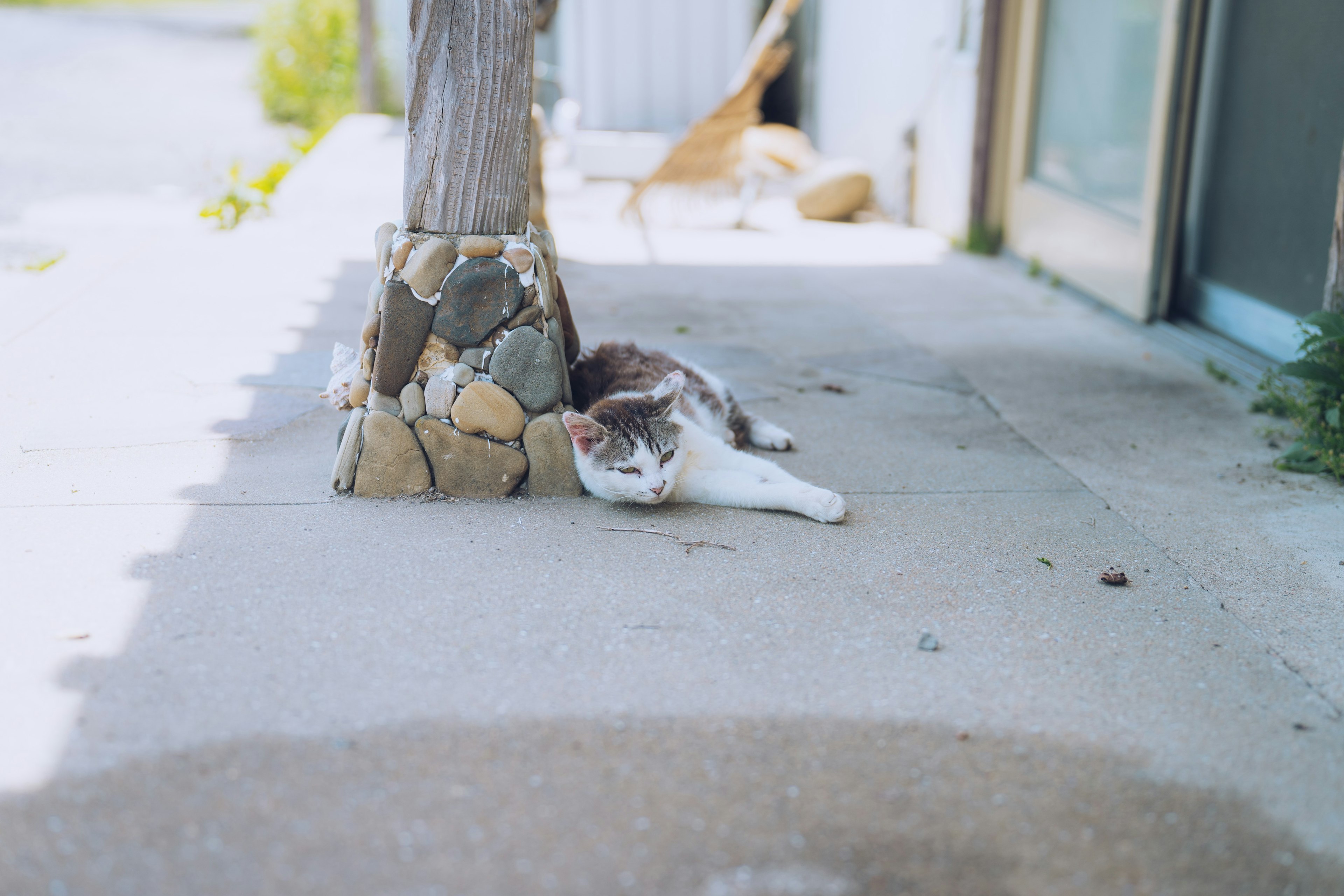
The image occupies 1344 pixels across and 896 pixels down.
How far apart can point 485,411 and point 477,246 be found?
0.51 m

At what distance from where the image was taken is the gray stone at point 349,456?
3.51 meters

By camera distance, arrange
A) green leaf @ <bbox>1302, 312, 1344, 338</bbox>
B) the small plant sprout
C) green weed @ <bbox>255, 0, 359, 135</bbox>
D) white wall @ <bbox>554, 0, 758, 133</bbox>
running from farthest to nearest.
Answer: green weed @ <bbox>255, 0, 359, 135</bbox> < white wall @ <bbox>554, 0, 758, 133</bbox> < the small plant sprout < green leaf @ <bbox>1302, 312, 1344, 338</bbox>

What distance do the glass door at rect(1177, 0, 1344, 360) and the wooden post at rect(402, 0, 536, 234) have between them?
327cm

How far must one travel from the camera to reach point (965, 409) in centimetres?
472

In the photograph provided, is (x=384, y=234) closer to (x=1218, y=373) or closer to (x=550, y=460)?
(x=550, y=460)

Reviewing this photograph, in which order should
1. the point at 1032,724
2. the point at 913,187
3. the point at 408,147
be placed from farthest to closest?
the point at 913,187 < the point at 408,147 < the point at 1032,724

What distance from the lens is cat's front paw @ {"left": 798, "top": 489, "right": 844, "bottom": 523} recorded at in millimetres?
3410

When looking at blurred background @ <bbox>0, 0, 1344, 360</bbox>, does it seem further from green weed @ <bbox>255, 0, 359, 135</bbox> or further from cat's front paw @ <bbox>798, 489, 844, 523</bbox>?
cat's front paw @ <bbox>798, 489, 844, 523</bbox>

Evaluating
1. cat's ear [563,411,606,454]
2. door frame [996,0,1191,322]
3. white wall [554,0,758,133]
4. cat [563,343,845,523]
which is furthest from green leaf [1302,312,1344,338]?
white wall [554,0,758,133]

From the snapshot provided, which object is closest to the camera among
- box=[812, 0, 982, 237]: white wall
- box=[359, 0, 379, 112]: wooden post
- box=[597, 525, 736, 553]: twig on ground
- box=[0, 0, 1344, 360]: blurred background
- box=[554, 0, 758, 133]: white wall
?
box=[597, 525, 736, 553]: twig on ground

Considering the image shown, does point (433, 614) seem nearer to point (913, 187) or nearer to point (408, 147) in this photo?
point (408, 147)

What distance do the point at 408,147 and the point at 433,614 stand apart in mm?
1528

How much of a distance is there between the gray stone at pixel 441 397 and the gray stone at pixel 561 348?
349mm

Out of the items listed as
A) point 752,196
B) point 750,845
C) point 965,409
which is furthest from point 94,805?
point 752,196
